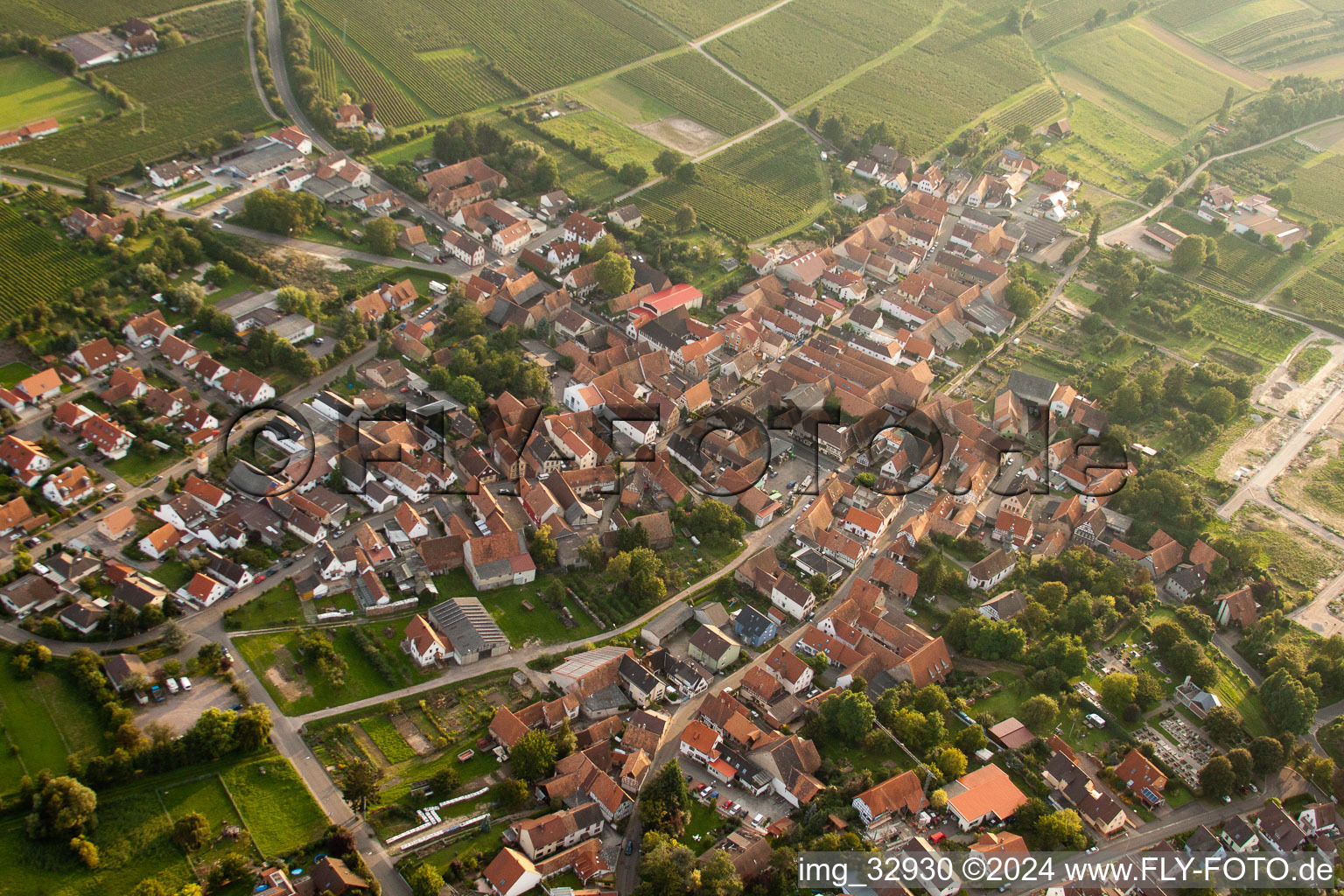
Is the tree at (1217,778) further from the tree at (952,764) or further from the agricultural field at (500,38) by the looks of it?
the agricultural field at (500,38)

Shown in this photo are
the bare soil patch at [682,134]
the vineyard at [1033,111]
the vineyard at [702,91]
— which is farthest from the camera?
the vineyard at [1033,111]

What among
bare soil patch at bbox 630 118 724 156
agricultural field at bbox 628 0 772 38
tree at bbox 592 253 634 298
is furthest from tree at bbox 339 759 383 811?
agricultural field at bbox 628 0 772 38

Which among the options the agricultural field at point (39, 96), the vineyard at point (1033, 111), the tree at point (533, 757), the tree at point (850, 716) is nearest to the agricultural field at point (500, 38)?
the agricultural field at point (39, 96)

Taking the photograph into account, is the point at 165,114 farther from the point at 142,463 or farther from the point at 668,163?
the point at 142,463

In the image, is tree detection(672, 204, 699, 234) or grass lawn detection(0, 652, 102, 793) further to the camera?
tree detection(672, 204, 699, 234)

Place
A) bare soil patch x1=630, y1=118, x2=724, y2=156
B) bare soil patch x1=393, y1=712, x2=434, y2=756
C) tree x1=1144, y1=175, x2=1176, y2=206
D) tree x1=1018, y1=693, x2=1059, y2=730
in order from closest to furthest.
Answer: bare soil patch x1=393, y1=712, x2=434, y2=756 < tree x1=1018, y1=693, x2=1059, y2=730 < bare soil patch x1=630, y1=118, x2=724, y2=156 < tree x1=1144, y1=175, x2=1176, y2=206

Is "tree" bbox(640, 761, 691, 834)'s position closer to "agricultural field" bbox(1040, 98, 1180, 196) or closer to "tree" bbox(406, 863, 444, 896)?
"tree" bbox(406, 863, 444, 896)
